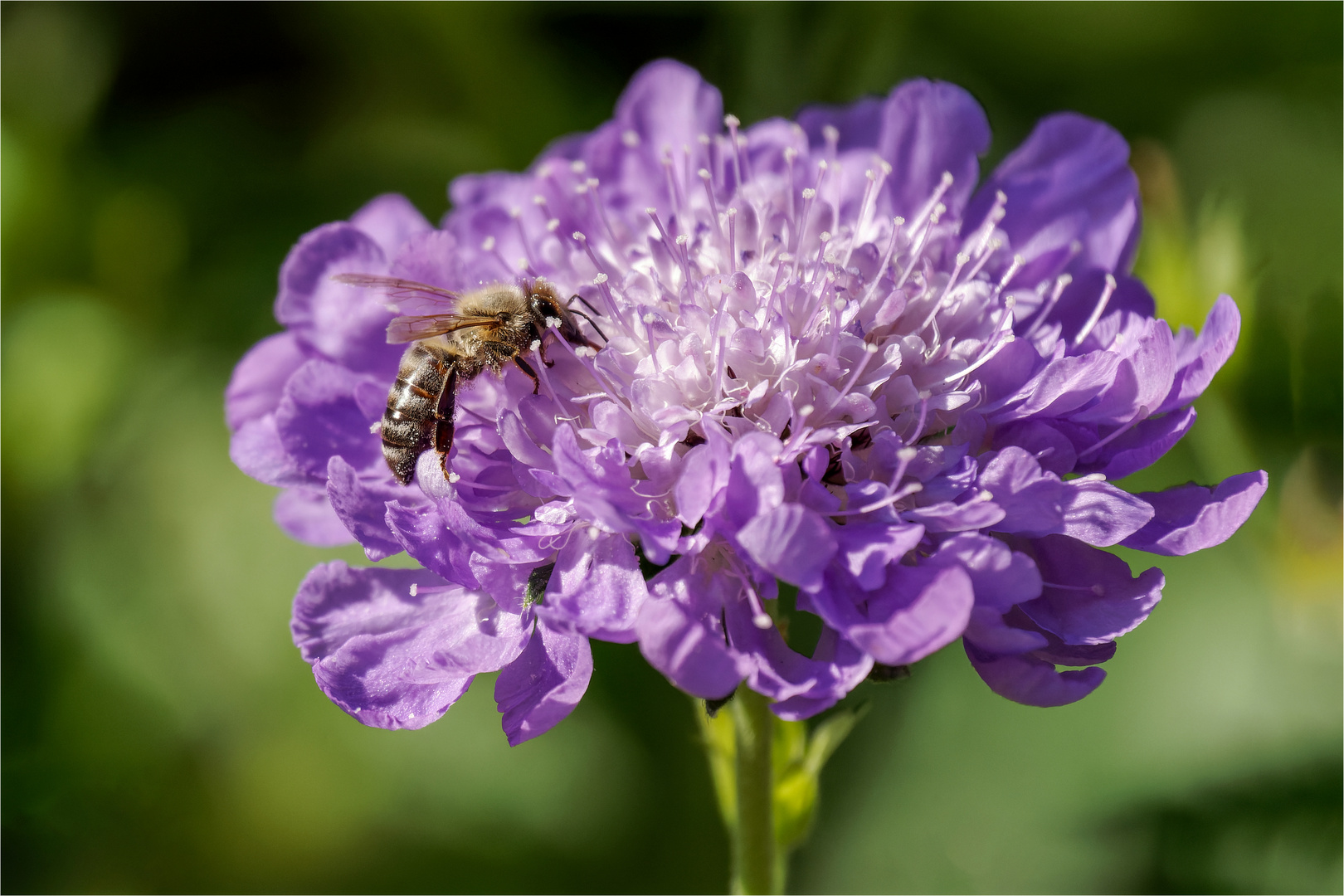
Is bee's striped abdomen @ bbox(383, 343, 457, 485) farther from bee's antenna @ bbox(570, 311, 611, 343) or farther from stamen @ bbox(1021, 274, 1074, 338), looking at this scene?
stamen @ bbox(1021, 274, 1074, 338)

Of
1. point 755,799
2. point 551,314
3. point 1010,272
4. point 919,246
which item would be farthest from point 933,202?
point 755,799

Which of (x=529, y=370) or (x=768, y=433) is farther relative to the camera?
(x=529, y=370)

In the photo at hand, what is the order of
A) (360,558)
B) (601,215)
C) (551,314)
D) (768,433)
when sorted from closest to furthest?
(768,433), (551,314), (601,215), (360,558)

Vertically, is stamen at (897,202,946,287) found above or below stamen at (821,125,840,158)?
below

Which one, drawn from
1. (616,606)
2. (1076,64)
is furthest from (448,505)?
(1076,64)

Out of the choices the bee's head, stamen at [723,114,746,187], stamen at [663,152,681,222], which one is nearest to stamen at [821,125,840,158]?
stamen at [723,114,746,187]

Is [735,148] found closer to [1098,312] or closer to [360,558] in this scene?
[1098,312]
